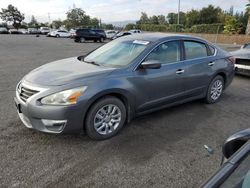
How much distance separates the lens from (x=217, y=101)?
535cm

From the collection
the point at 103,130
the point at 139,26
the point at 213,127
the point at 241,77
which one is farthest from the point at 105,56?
the point at 139,26

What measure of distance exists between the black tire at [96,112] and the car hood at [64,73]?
394 millimetres

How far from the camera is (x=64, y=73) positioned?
3412 millimetres

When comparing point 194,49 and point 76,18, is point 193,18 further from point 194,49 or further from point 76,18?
point 194,49

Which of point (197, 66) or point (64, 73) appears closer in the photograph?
point (64, 73)

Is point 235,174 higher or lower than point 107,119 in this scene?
higher

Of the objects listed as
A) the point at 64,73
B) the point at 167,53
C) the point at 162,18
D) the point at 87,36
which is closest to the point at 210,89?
the point at 167,53

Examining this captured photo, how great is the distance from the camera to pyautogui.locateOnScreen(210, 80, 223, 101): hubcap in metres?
5.07

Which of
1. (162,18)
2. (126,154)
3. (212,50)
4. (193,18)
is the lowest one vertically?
(126,154)

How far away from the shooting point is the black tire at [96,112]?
322cm

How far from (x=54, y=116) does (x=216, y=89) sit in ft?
12.2

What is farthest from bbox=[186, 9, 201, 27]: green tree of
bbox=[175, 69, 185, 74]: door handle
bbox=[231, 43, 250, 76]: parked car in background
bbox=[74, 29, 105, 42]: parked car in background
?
bbox=[175, 69, 185, 74]: door handle

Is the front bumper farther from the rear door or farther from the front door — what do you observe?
the rear door

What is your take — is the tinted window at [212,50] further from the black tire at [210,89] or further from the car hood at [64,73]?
the car hood at [64,73]
